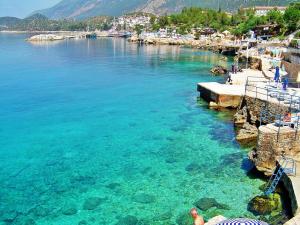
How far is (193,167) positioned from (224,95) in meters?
12.7

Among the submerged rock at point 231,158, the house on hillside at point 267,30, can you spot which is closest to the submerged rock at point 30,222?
the submerged rock at point 231,158

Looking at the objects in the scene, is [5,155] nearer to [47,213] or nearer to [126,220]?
[47,213]

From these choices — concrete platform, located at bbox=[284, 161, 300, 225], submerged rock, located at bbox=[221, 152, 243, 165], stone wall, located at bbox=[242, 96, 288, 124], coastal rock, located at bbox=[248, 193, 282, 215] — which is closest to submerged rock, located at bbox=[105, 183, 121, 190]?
submerged rock, located at bbox=[221, 152, 243, 165]

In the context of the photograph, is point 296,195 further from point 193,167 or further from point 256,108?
point 256,108

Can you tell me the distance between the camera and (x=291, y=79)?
29734 millimetres

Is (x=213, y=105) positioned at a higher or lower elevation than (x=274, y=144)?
lower

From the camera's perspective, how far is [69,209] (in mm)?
15945

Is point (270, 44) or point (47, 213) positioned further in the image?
point (270, 44)

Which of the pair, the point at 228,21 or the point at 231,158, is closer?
the point at 231,158

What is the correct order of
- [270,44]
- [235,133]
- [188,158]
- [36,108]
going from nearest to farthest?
1. [188,158]
2. [235,133]
3. [36,108]
4. [270,44]

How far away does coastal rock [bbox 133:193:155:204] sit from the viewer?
16469 mm

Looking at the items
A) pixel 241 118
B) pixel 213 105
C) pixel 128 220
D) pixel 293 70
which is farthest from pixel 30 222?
pixel 293 70

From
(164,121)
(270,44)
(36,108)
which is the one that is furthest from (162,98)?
(270,44)

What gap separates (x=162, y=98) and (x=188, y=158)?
17.6 m
